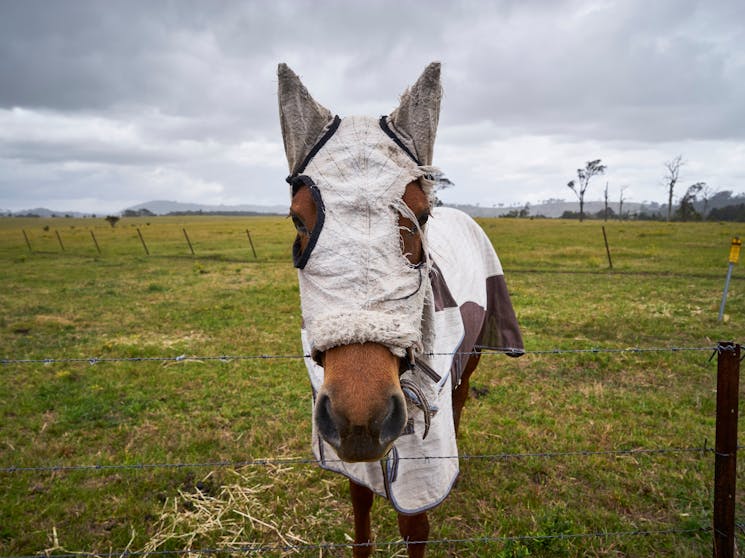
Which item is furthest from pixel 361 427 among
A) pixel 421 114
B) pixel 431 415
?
pixel 421 114

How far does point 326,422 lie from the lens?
147 centimetres

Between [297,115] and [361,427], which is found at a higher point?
[297,115]

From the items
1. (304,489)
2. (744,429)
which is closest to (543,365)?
(744,429)

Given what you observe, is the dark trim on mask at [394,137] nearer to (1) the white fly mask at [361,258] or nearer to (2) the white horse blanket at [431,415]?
(1) the white fly mask at [361,258]

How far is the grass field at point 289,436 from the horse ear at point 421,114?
2.86 metres

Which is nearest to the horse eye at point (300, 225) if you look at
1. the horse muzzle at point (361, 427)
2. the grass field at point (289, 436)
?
the horse muzzle at point (361, 427)

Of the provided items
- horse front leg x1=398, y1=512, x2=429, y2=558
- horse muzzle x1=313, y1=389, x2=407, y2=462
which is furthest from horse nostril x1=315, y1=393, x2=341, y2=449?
horse front leg x1=398, y1=512, x2=429, y2=558

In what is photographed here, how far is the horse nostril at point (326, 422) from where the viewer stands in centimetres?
140

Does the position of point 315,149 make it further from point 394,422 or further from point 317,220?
point 394,422

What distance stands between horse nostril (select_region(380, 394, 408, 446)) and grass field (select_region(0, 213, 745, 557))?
88.1 inches

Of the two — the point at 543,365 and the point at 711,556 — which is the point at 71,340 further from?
the point at 711,556

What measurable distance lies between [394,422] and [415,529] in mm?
1559

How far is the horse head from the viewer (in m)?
1.38

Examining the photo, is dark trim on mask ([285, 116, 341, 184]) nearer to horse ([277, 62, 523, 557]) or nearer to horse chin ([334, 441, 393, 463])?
horse ([277, 62, 523, 557])
